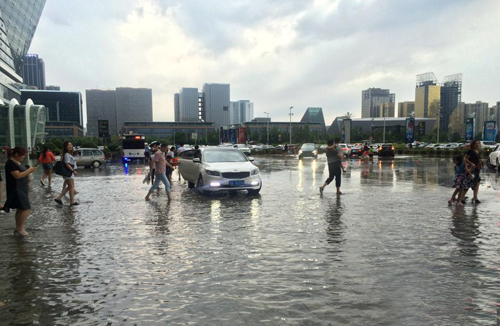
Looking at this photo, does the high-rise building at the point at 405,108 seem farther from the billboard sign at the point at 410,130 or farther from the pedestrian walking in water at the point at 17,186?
the pedestrian walking in water at the point at 17,186

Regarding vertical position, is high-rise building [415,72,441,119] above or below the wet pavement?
above

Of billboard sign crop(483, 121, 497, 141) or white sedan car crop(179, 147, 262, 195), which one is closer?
white sedan car crop(179, 147, 262, 195)

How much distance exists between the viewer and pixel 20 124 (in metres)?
74.6

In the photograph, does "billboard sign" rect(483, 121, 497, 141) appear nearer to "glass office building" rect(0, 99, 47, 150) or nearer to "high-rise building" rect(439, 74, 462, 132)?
"glass office building" rect(0, 99, 47, 150)

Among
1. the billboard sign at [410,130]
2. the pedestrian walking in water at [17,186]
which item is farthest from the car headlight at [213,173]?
the billboard sign at [410,130]

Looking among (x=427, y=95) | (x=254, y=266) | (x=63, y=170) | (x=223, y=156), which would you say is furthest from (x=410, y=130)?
(x=427, y=95)

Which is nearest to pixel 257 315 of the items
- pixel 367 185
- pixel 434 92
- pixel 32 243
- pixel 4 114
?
pixel 32 243

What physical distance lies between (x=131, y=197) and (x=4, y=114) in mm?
69618

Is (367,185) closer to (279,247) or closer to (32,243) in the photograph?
(279,247)

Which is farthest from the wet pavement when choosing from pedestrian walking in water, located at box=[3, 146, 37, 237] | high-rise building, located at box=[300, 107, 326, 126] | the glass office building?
high-rise building, located at box=[300, 107, 326, 126]

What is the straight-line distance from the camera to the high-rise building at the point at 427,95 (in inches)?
5418

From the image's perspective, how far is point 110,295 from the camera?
13.8 ft

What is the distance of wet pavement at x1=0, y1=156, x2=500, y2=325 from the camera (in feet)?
12.3

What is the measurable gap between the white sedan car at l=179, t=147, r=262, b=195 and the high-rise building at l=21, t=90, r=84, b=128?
182 m
